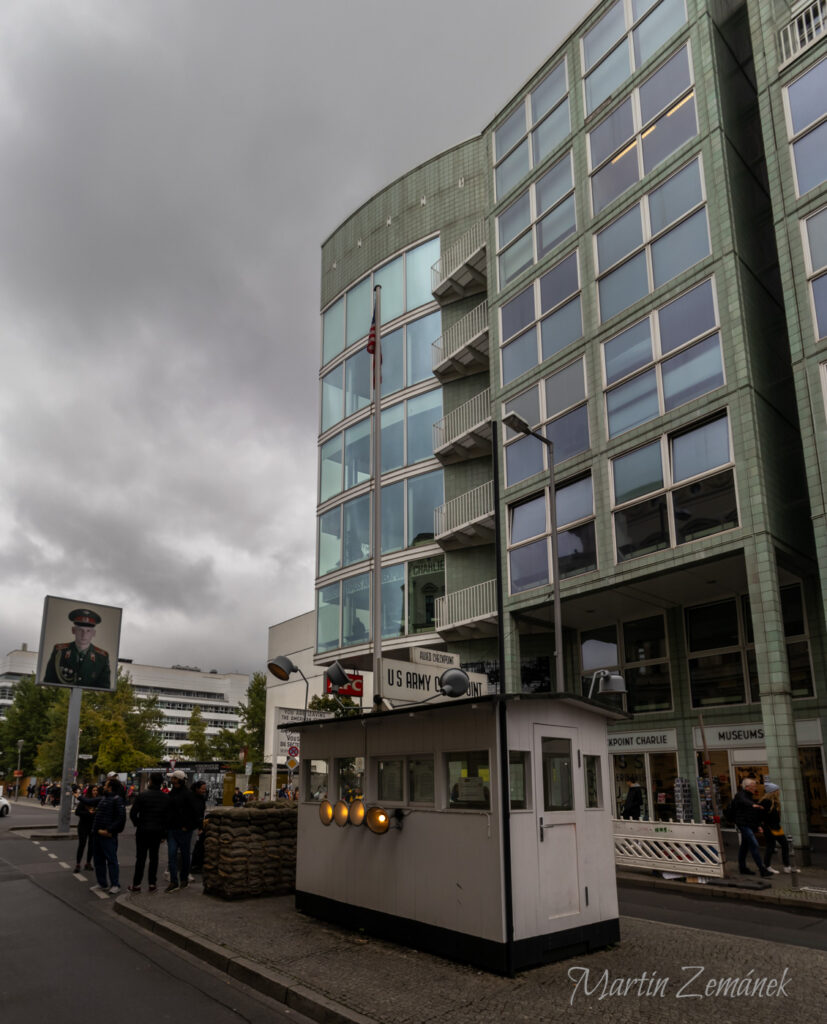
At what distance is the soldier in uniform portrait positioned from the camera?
3181 cm

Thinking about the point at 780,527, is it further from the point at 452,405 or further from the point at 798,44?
the point at 452,405

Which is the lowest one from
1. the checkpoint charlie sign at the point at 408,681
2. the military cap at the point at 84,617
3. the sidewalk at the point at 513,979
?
the sidewalk at the point at 513,979

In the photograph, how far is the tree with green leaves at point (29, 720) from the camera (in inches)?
2931

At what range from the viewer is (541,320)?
25.9 metres

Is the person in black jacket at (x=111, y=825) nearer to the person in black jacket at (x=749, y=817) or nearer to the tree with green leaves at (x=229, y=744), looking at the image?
the person in black jacket at (x=749, y=817)

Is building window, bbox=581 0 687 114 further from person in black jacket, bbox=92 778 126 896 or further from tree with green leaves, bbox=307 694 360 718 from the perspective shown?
person in black jacket, bbox=92 778 126 896

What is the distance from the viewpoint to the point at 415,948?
8.45m

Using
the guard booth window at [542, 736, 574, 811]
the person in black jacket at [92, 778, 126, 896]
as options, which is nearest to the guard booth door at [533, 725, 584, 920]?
the guard booth window at [542, 736, 574, 811]

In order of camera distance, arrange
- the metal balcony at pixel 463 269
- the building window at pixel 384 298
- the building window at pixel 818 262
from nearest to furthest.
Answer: the building window at pixel 818 262 → the metal balcony at pixel 463 269 → the building window at pixel 384 298

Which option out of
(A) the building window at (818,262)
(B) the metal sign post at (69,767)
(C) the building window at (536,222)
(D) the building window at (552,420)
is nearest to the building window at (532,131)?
(C) the building window at (536,222)

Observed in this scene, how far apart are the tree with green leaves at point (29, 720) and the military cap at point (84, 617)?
46.6 meters

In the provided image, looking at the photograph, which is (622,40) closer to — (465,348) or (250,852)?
(465,348)

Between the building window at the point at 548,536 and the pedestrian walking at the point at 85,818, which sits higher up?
the building window at the point at 548,536

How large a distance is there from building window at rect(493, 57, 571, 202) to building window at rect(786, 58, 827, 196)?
8176 millimetres
